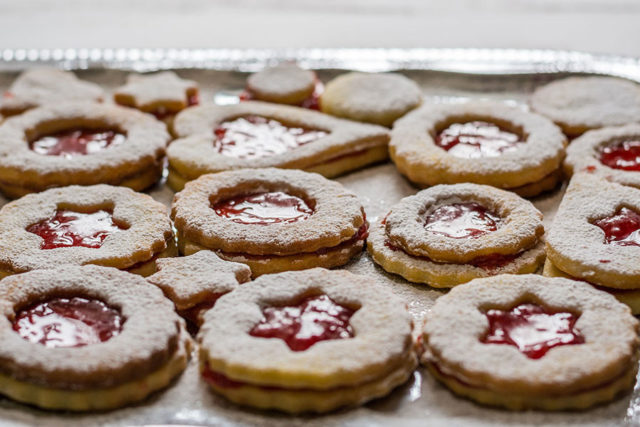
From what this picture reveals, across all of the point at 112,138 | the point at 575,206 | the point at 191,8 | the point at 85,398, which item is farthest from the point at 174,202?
the point at 191,8

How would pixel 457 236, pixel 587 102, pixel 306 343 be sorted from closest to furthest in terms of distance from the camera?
pixel 306 343 < pixel 457 236 < pixel 587 102

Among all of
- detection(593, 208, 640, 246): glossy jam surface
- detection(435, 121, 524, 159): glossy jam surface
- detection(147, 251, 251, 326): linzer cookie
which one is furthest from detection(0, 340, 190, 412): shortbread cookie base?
detection(435, 121, 524, 159): glossy jam surface

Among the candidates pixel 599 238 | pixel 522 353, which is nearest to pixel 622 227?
pixel 599 238

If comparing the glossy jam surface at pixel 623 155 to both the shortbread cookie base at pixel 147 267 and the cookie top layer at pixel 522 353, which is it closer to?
the cookie top layer at pixel 522 353

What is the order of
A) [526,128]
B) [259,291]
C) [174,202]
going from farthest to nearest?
[526,128]
[174,202]
[259,291]

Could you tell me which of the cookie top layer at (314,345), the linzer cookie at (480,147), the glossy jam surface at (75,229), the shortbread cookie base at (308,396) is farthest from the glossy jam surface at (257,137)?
the shortbread cookie base at (308,396)

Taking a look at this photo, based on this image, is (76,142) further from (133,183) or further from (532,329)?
(532,329)

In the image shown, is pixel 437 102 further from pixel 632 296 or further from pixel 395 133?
pixel 632 296
